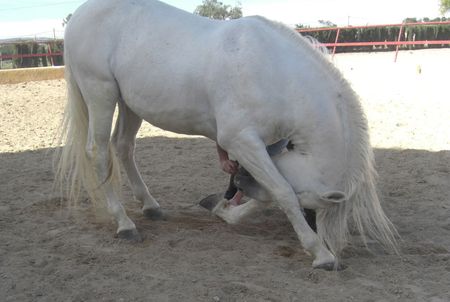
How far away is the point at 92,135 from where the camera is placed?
165 inches

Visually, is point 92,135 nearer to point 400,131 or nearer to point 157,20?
point 157,20

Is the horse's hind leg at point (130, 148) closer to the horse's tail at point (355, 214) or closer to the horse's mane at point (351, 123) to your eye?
the horse's tail at point (355, 214)

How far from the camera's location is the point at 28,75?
15289 millimetres

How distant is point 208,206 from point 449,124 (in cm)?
480

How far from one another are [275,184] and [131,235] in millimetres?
1222

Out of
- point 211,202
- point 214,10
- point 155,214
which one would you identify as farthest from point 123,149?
point 214,10

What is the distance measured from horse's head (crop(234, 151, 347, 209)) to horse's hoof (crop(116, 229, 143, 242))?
A: 1.06 meters

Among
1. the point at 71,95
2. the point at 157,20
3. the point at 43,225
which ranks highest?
the point at 157,20

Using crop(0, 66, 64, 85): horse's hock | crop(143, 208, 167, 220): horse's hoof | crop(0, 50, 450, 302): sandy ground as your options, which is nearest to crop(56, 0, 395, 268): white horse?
crop(0, 50, 450, 302): sandy ground

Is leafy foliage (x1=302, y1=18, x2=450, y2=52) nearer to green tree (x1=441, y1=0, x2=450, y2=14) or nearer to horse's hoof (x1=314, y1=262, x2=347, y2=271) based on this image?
green tree (x1=441, y1=0, x2=450, y2=14)

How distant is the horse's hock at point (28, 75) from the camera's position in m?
14.9

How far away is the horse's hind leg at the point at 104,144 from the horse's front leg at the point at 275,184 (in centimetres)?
109

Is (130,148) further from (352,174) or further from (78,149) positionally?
(352,174)

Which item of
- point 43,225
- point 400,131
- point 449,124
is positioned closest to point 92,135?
point 43,225
